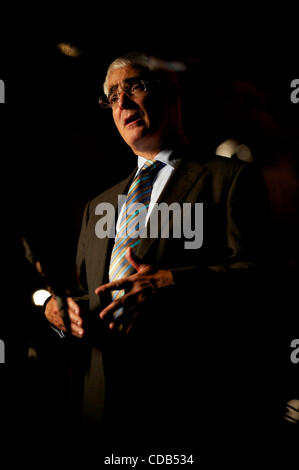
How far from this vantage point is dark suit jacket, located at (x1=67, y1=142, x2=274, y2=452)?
49.8 inches

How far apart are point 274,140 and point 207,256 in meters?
1.37

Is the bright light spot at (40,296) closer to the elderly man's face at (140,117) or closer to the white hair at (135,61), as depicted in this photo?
the elderly man's face at (140,117)

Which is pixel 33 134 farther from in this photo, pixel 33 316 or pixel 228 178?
pixel 228 178

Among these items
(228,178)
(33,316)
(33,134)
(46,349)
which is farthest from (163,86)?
(46,349)

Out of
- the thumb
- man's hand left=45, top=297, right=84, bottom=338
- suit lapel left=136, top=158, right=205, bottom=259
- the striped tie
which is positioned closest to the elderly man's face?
the striped tie

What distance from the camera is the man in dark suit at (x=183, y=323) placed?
1.23m

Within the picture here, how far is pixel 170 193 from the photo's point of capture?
1443 millimetres

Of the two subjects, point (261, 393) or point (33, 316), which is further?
point (33, 316)

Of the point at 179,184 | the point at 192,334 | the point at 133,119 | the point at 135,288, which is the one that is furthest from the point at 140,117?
the point at 192,334

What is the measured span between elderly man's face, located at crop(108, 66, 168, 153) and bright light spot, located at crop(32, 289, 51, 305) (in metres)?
0.84

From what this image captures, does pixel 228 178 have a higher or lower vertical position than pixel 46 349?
higher

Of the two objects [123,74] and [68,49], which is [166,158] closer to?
[123,74]

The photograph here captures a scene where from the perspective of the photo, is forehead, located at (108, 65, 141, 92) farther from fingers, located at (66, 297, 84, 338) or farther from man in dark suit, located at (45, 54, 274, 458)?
fingers, located at (66, 297, 84, 338)

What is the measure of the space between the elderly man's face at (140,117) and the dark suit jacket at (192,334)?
0.30 meters
